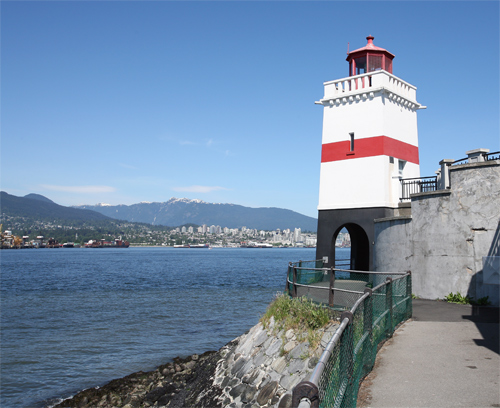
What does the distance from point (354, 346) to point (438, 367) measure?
6.87 ft

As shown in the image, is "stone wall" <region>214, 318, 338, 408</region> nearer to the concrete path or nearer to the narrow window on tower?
the concrete path

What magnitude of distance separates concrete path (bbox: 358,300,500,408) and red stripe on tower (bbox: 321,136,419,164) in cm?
992

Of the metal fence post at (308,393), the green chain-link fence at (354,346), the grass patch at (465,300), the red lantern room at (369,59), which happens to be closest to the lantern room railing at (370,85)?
the red lantern room at (369,59)

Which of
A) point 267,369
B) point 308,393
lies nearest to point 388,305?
point 267,369

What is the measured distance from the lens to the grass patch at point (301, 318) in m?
11.7

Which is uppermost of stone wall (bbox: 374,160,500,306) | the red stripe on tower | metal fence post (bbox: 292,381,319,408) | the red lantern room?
the red lantern room

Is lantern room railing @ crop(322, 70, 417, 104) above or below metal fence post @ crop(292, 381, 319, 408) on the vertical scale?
above

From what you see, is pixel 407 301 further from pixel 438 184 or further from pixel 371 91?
pixel 371 91

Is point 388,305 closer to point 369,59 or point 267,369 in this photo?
point 267,369

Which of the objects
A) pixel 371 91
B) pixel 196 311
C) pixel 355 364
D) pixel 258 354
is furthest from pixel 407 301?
pixel 196 311

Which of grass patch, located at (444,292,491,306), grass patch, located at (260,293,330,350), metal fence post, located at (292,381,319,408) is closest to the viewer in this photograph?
metal fence post, located at (292,381,319,408)

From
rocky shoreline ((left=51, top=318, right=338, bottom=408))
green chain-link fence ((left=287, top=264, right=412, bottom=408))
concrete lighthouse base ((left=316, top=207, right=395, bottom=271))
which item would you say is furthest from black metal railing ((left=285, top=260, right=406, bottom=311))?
concrete lighthouse base ((left=316, top=207, right=395, bottom=271))

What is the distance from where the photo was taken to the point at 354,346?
6484 millimetres

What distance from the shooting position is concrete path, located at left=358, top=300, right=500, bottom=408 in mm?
6144
